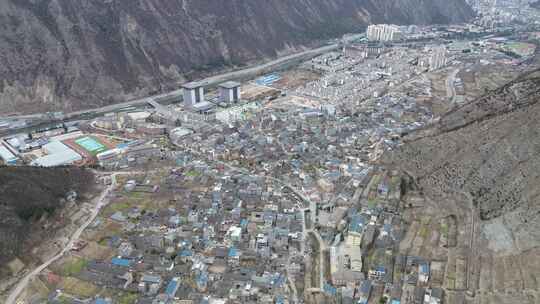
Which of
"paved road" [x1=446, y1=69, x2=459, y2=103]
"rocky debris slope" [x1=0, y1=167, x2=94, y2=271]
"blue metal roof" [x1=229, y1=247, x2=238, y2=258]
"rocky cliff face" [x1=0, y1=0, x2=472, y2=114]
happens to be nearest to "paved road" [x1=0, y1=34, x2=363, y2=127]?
"rocky cliff face" [x1=0, y1=0, x2=472, y2=114]

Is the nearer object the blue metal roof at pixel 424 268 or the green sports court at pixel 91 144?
the blue metal roof at pixel 424 268

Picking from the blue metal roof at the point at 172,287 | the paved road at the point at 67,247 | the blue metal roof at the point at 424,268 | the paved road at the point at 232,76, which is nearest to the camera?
the blue metal roof at the point at 172,287

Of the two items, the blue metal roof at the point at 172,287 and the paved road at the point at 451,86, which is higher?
the paved road at the point at 451,86

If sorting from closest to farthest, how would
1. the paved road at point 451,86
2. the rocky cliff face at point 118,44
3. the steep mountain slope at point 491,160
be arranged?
the steep mountain slope at point 491,160 → the rocky cliff face at point 118,44 → the paved road at point 451,86

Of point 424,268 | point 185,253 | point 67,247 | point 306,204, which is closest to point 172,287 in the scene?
point 185,253

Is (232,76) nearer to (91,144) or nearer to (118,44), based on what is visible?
(118,44)

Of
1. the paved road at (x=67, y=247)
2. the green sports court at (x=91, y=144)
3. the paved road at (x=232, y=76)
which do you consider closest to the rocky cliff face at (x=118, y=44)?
the paved road at (x=232, y=76)

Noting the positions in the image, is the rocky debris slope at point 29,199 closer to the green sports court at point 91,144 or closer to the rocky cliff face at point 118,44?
the green sports court at point 91,144

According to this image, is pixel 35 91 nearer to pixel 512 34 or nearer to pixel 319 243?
pixel 319 243

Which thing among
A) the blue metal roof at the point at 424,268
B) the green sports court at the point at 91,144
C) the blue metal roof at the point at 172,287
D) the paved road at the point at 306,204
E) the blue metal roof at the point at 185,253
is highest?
the green sports court at the point at 91,144
